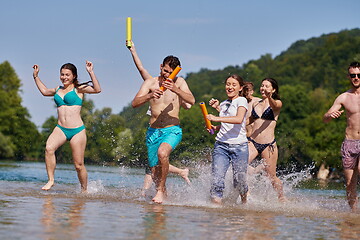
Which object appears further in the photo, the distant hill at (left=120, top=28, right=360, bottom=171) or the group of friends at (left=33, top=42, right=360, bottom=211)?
the distant hill at (left=120, top=28, right=360, bottom=171)

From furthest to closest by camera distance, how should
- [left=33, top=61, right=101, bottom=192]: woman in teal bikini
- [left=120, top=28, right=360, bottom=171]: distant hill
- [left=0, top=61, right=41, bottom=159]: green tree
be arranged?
[left=0, top=61, right=41, bottom=159]: green tree
[left=120, top=28, right=360, bottom=171]: distant hill
[left=33, top=61, right=101, bottom=192]: woman in teal bikini

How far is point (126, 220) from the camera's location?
739 cm

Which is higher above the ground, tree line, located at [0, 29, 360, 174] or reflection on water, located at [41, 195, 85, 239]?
tree line, located at [0, 29, 360, 174]

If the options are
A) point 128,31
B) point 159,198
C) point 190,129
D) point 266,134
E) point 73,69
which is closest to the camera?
point 159,198

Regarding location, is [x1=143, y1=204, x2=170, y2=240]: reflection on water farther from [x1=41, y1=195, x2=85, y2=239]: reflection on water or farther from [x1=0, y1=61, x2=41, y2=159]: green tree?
→ [x1=0, y1=61, x2=41, y2=159]: green tree

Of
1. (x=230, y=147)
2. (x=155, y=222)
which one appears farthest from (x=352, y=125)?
(x=155, y=222)

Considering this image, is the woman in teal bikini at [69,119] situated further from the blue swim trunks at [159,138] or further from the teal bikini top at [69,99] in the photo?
the blue swim trunks at [159,138]

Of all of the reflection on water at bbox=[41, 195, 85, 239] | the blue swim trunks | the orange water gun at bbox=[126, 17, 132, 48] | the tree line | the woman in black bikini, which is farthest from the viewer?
the tree line

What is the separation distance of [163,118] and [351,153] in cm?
293

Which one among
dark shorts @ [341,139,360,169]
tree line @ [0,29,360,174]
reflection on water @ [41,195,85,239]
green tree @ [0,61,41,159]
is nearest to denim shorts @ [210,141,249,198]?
dark shorts @ [341,139,360,169]

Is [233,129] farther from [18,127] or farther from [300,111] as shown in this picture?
[300,111]

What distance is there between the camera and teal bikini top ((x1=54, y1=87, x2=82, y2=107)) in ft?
36.0

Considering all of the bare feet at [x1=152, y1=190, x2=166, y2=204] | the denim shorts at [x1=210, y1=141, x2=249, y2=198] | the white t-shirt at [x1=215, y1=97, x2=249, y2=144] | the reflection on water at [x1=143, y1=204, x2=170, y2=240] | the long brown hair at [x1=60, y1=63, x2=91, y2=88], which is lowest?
the reflection on water at [x1=143, y1=204, x2=170, y2=240]

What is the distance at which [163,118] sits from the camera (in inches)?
407
